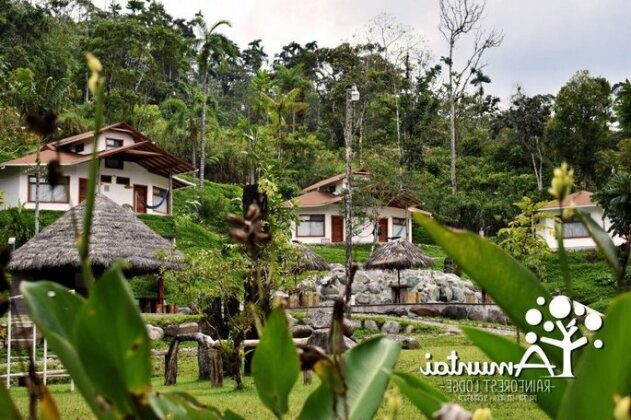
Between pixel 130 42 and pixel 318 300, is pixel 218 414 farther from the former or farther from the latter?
pixel 130 42

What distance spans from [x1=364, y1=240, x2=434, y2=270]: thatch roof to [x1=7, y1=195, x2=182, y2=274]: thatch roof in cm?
758

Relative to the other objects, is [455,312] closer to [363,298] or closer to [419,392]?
[363,298]

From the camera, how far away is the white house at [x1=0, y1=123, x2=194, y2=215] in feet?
88.9

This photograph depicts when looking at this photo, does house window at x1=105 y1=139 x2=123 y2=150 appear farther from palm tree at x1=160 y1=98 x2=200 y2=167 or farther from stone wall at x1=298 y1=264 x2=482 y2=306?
stone wall at x1=298 y1=264 x2=482 y2=306

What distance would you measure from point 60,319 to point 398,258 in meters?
23.7

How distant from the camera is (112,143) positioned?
2859 cm

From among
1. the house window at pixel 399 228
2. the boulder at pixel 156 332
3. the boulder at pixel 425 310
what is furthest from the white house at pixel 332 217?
the boulder at pixel 156 332

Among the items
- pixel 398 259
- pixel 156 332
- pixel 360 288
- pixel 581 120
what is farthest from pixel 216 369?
pixel 581 120

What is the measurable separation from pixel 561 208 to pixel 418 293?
75.5ft

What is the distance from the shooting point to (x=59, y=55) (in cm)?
3847

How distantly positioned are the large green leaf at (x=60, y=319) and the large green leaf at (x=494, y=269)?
35 centimetres

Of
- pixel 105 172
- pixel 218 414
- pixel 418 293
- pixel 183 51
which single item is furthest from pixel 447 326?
pixel 183 51

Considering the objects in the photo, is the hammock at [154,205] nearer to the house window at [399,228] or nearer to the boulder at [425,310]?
the house window at [399,228]

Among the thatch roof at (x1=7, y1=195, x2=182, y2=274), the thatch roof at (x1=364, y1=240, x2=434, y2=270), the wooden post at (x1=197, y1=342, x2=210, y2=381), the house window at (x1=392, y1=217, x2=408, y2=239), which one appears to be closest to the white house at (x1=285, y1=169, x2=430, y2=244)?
the house window at (x1=392, y1=217, x2=408, y2=239)
